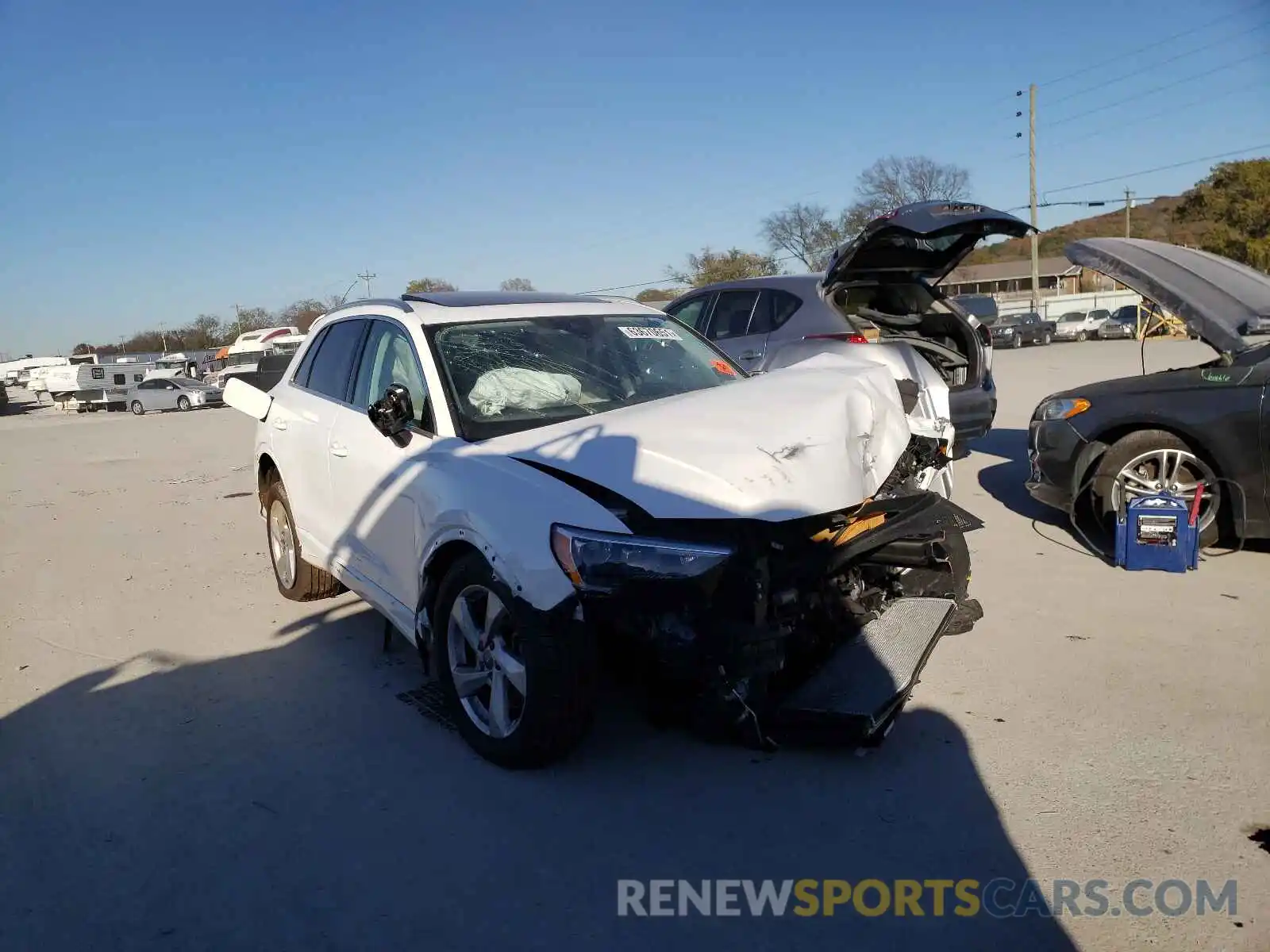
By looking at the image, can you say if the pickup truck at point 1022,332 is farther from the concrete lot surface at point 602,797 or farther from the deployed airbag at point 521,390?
the deployed airbag at point 521,390

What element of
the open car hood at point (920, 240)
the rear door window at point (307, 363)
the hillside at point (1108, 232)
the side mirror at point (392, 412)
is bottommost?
the side mirror at point (392, 412)

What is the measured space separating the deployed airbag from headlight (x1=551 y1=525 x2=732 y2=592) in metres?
1.14

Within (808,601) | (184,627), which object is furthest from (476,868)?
(184,627)

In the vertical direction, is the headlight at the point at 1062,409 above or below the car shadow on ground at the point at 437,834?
above

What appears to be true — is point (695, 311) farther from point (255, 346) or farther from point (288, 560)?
point (255, 346)

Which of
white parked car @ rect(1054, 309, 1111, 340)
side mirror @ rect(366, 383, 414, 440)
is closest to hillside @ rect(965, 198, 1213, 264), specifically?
white parked car @ rect(1054, 309, 1111, 340)

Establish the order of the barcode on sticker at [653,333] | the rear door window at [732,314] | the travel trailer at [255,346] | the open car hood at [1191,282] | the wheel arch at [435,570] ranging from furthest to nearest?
the travel trailer at [255,346] < the rear door window at [732,314] < the open car hood at [1191,282] < the barcode on sticker at [653,333] < the wheel arch at [435,570]

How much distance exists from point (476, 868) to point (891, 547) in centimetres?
231

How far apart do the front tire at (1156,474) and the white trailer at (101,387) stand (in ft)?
126

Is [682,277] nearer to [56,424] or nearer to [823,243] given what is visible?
[823,243]

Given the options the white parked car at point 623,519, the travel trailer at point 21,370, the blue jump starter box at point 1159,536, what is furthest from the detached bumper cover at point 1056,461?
the travel trailer at point 21,370

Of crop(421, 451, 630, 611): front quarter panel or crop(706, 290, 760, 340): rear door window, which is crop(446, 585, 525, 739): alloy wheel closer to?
crop(421, 451, 630, 611): front quarter panel

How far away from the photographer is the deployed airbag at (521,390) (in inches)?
160

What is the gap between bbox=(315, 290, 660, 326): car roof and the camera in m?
4.51
